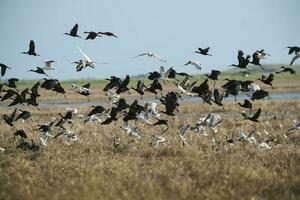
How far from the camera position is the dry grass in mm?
8781

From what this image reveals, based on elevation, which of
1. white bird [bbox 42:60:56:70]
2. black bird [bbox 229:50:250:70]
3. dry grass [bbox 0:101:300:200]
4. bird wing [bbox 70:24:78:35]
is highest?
bird wing [bbox 70:24:78:35]

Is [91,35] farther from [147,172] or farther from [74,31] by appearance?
[147,172]

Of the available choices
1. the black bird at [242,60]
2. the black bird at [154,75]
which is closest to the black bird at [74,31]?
the black bird at [154,75]

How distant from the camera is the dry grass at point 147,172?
346 inches

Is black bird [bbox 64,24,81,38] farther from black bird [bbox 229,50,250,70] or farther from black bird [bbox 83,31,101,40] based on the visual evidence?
black bird [bbox 229,50,250,70]

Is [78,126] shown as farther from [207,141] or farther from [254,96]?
[254,96]

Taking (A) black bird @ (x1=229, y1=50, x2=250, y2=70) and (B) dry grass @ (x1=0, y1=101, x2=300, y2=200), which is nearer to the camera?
(B) dry grass @ (x1=0, y1=101, x2=300, y2=200)

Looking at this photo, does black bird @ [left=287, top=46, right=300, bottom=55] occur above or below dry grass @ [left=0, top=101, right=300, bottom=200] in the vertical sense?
above

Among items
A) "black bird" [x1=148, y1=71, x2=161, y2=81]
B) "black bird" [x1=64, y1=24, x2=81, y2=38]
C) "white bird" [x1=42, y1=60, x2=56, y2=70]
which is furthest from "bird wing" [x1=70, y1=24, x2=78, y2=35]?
"black bird" [x1=148, y1=71, x2=161, y2=81]

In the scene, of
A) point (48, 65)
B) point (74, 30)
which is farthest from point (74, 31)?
point (48, 65)

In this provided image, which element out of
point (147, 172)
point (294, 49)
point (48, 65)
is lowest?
point (147, 172)

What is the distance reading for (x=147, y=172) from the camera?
416 inches

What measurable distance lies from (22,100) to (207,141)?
5.51 metres

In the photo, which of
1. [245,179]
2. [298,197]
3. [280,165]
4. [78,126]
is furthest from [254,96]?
[78,126]
